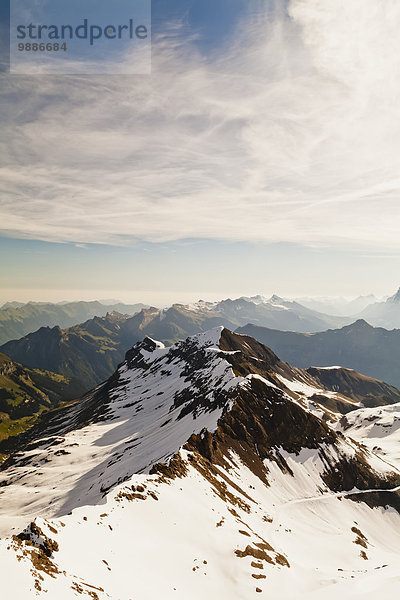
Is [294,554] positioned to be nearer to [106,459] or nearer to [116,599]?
[116,599]

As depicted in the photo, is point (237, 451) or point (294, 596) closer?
point (294, 596)

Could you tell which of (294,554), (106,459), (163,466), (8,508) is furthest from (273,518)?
(8,508)

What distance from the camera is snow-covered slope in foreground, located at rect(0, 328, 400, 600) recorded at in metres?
42.8

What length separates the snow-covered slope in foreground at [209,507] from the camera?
4275 cm

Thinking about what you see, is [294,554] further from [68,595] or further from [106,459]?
[106,459]

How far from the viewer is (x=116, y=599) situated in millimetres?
36562

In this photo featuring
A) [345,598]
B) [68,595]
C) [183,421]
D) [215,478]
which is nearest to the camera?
[68,595]

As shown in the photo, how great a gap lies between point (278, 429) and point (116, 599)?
107 meters

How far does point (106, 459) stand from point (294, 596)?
122m

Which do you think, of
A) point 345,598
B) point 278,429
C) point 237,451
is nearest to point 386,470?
point 278,429

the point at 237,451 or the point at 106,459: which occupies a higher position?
the point at 237,451

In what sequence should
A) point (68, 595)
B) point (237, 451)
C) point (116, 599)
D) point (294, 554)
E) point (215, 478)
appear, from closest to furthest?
point (68, 595), point (116, 599), point (294, 554), point (215, 478), point (237, 451)

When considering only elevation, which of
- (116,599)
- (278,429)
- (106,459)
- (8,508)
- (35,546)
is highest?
(35,546)

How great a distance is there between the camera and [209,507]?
72062 millimetres
